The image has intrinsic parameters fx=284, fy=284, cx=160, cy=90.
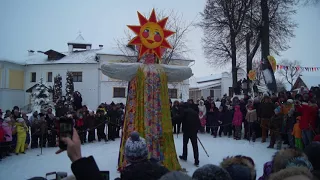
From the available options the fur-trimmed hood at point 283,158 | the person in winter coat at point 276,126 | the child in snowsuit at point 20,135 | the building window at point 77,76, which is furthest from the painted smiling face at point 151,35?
the building window at point 77,76

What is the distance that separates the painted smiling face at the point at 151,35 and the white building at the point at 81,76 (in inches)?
1041

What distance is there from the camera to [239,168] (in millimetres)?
2650

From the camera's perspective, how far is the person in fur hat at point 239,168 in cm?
262

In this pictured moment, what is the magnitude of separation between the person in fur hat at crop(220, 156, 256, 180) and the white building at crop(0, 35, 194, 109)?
103 ft

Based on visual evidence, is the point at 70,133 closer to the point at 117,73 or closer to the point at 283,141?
the point at 117,73

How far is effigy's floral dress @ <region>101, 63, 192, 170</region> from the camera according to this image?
23.9ft

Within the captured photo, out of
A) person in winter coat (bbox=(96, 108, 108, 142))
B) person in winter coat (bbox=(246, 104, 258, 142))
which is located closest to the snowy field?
person in winter coat (bbox=(246, 104, 258, 142))

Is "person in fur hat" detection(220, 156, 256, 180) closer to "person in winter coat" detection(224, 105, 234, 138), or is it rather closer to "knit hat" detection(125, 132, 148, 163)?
"knit hat" detection(125, 132, 148, 163)

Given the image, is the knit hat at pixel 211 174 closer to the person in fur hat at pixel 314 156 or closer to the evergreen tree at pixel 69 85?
the person in fur hat at pixel 314 156

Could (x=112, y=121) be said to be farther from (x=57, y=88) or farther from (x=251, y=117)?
(x=57, y=88)

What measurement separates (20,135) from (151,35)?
6.93 meters

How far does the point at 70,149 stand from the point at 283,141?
11.7 metres

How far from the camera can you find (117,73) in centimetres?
717

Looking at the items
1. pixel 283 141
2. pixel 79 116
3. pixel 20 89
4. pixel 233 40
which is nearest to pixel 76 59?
pixel 20 89
